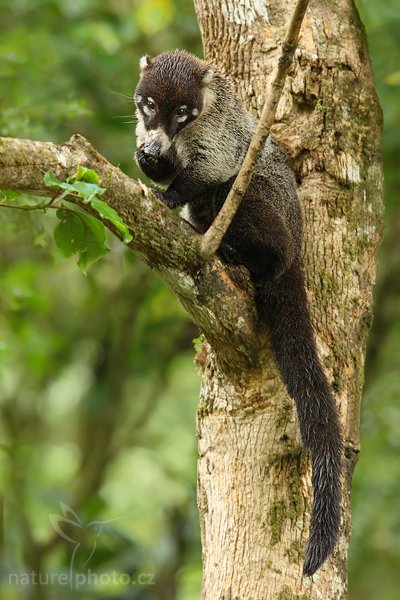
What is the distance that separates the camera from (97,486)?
8.59 m

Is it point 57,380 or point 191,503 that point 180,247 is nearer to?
point 191,503

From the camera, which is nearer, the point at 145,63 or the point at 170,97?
the point at 170,97

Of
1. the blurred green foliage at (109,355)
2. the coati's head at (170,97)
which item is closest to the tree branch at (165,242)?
the coati's head at (170,97)

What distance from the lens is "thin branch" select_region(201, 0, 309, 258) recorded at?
3.64 metres

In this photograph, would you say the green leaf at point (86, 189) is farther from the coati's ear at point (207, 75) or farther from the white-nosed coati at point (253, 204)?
the coati's ear at point (207, 75)

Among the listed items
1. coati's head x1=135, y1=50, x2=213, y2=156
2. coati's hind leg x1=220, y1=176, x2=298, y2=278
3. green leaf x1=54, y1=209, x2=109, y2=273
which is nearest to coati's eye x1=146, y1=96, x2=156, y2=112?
coati's head x1=135, y1=50, x2=213, y2=156

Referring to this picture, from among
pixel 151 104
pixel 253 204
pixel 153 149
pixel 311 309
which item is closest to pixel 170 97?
pixel 151 104

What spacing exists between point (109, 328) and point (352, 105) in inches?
207

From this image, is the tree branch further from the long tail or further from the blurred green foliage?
the blurred green foliage

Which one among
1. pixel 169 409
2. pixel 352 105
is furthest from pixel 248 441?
pixel 169 409

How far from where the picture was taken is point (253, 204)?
4.66 m

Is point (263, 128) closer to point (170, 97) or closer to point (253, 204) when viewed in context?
point (253, 204)

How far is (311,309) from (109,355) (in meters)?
4.98

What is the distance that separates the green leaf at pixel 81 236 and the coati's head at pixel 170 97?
136cm
